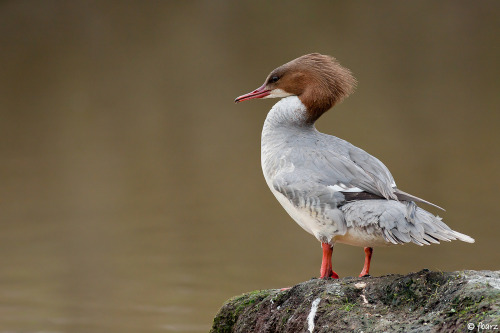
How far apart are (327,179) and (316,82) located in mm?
705

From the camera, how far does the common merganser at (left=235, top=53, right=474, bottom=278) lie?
3.36m

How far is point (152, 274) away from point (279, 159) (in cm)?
448

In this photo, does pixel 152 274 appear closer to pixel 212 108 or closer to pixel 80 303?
pixel 80 303

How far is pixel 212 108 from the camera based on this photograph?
1444 cm

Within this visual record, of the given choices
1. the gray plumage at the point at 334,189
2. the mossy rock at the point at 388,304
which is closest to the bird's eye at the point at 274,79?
the gray plumage at the point at 334,189

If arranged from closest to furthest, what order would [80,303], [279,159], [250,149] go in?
[279,159]
[80,303]
[250,149]

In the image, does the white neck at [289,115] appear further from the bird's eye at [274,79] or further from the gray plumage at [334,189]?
the bird's eye at [274,79]

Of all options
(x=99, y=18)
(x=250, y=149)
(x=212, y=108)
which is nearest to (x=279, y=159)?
(x=250, y=149)

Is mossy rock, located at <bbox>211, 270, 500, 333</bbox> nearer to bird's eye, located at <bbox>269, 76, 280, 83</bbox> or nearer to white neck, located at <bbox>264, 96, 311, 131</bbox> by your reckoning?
white neck, located at <bbox>264, 96, 311, 131</bbox>

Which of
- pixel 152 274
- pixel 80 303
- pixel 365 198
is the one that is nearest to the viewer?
pixel 365 198

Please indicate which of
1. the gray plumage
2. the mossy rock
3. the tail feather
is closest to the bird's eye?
the gray plumage

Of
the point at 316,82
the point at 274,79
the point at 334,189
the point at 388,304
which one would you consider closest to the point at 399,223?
the point at 388,304

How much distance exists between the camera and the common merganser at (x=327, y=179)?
11.0 ft

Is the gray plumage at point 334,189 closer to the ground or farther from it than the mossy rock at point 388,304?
farther from it
